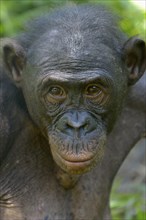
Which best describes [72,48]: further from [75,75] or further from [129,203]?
[129,203]

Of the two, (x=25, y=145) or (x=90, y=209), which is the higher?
(x=25, y=145)

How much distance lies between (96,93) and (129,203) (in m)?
2.00

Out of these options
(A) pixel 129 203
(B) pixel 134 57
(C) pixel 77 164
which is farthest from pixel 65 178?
(A) pixel 129 203

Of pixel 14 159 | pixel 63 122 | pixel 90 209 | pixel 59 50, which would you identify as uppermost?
pixel 59 50

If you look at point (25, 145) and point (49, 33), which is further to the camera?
point (25, 145)

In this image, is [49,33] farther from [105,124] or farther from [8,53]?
[105,124]

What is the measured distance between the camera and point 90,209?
5.25 meters

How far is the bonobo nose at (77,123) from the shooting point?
4469 mm

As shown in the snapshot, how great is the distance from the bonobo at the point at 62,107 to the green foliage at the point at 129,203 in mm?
1032

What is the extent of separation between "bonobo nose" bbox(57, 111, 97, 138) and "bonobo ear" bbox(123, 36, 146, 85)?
460 mm

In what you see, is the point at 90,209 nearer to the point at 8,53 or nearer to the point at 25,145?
the point at 25,145

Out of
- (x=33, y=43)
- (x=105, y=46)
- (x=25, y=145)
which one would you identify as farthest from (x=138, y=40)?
(x=25, y=145)

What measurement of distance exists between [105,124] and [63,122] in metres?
0.30

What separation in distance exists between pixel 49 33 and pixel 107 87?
1.39 ft
